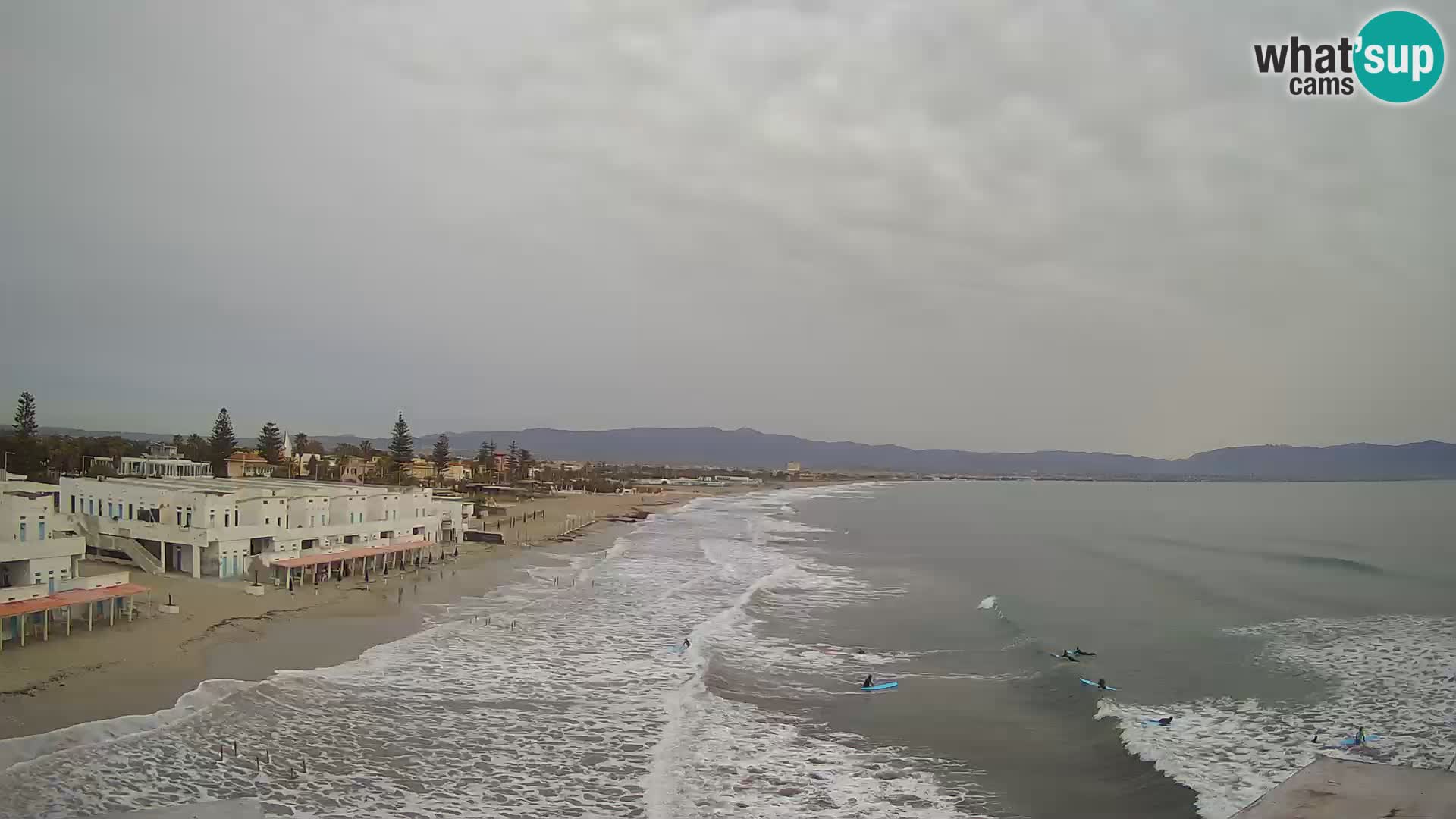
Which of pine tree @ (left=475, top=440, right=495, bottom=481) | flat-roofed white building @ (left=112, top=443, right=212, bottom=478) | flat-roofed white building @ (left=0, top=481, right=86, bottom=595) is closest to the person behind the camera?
flat-roofed white building @ (left=0, top=481, right=86, bottom=595)

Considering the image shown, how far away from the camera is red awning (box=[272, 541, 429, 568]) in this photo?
106 ft

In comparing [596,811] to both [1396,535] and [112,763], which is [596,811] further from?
[1396,535]

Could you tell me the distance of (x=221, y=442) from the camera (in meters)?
76.5

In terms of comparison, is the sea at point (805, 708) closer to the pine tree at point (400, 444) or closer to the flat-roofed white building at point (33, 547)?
the flat-roofed white building at point (33, 547)

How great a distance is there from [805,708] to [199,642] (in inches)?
667

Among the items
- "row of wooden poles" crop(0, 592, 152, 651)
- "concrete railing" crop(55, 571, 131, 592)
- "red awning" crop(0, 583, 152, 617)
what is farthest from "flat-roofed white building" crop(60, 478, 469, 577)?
"red awning" crop(0, 583, 152, 617)

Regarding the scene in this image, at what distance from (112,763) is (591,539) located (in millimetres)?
43387

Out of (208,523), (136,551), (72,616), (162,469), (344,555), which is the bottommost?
(72,616)

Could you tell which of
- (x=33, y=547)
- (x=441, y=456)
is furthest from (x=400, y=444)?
(x=33, y=547)

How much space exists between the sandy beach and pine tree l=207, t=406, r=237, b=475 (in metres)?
48.9

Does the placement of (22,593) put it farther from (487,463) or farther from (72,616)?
(487,463)

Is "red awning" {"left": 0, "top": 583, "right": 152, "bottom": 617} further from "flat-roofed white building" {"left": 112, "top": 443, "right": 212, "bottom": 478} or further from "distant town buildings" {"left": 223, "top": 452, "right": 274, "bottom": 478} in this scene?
"distant town buildings" {"left": 223, "top": 452, "right": 274, "bottom": 478}

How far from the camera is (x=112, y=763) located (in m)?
14.3

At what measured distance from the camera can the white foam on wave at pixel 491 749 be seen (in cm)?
1363
